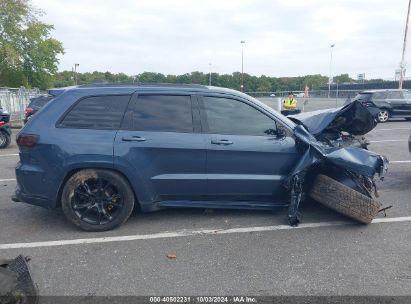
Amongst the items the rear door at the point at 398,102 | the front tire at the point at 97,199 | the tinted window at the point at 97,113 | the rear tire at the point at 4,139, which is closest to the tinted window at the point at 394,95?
the rear door at the point at 398,102

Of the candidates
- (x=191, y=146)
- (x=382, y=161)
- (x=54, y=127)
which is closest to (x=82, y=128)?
(x=54, y=127)

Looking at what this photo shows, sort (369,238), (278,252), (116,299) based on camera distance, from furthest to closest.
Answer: (369,238) → (278,252) → (116,299)

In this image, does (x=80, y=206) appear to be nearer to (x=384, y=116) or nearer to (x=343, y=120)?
(x=343, y=120)

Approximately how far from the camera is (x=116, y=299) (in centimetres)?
296

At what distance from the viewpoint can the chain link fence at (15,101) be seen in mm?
20006

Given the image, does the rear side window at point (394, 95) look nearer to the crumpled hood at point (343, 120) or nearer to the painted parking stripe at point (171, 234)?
the crumpled hood at point (343, 120)

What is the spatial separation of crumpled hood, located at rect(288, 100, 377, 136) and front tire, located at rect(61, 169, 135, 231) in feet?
8.68

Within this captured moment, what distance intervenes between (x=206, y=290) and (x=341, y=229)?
2.05 metres

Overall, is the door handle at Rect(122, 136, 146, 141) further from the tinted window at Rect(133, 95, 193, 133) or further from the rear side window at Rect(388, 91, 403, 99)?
the rear side window at Rect(388, 91, 403, 99)

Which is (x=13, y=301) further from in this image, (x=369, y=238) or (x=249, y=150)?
(x=369, y=238)

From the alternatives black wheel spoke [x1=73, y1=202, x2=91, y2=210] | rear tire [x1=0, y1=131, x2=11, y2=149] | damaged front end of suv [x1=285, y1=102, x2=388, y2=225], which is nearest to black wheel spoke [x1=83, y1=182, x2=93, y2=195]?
black wheel spoke [x1=73, y1=202, x2=91, y2=210]

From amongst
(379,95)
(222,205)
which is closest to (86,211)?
(222,205)

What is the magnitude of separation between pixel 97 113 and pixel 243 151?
1.81 meters

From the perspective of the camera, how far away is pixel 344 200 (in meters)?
4.37
